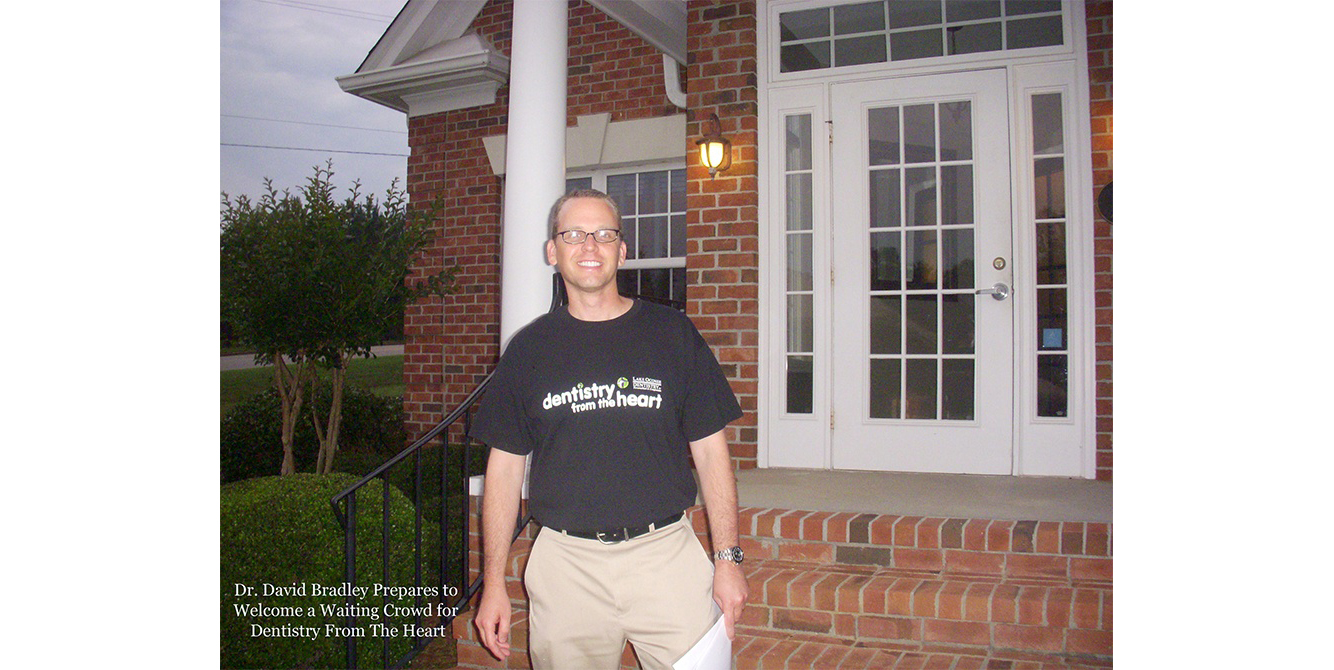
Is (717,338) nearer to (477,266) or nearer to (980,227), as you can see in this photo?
(980,227)

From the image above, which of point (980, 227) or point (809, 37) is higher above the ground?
point (809, 37)

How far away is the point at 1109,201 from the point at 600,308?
3002mm

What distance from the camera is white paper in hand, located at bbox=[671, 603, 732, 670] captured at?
1.92 m

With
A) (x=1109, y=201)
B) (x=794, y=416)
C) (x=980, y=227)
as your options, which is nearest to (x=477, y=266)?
(x=794, y=416)

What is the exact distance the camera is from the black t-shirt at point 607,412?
1.97 m

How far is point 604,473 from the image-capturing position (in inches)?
77.4

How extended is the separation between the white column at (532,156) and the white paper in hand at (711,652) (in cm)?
216

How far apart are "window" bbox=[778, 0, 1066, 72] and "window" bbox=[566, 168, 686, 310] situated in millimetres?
1390

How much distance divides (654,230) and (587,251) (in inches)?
160

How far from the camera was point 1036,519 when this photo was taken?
10.9 ft

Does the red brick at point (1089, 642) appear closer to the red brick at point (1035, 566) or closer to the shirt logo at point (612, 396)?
the red brick at point (1035, 566)

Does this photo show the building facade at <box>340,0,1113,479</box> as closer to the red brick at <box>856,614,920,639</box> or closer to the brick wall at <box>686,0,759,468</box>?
the brick wall at <box>686,0,759,468</box>

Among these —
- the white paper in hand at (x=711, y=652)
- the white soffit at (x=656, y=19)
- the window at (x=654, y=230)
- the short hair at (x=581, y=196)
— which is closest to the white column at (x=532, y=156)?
the white soffit at (x=656, y=19)

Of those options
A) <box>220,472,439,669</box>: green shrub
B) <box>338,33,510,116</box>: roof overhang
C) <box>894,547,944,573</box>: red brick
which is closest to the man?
<box>894,547,944,573</box>: red brick
